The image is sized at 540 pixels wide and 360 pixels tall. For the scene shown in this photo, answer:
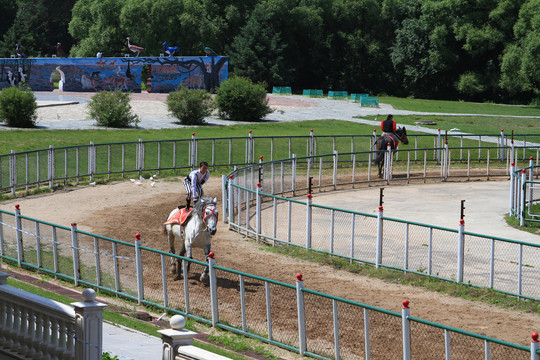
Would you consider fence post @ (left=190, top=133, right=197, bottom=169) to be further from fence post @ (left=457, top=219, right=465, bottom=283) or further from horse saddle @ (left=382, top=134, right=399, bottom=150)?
fence post @ (left=457, top=219, right=465, bottom=283)

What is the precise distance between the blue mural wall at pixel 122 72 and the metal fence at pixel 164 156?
28.9 m

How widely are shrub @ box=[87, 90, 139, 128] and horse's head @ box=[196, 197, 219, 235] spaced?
104 feet

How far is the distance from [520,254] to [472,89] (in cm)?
6501

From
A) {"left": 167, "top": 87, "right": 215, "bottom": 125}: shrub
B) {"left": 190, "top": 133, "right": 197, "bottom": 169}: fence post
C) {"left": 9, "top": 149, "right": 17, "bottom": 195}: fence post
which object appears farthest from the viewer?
{"left": 167, "top": 87, "right": 215, "bottom": 125}: shrub

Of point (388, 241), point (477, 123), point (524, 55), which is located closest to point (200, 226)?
point (388, 241)

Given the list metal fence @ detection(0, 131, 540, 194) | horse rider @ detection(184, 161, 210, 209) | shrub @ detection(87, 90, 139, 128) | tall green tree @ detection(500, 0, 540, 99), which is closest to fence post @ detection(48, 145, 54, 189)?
metal fence @ detection(0, 131, 540, 194)

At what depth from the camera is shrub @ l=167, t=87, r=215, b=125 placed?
164ft

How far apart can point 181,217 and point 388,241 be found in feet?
16.5

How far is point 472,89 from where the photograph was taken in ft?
259

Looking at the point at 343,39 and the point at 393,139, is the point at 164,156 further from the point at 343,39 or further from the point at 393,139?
the point at 343,39

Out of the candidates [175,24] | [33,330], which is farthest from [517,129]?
[33,330]

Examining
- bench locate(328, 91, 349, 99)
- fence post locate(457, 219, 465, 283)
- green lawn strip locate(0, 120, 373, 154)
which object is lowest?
fence post locate(457, 219, 465, 283)

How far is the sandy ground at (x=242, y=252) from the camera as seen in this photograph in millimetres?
15570

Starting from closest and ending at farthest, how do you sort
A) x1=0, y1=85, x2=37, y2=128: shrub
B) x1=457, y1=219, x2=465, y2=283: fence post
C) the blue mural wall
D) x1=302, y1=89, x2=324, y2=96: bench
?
x1=457, y1=219, x2=465, y2=283: fence post
x1=0, y1=85, x2=37, y2=128: shrub
the blue mural wall
x1=302, y1=89, x2=324, y2=96: bench
